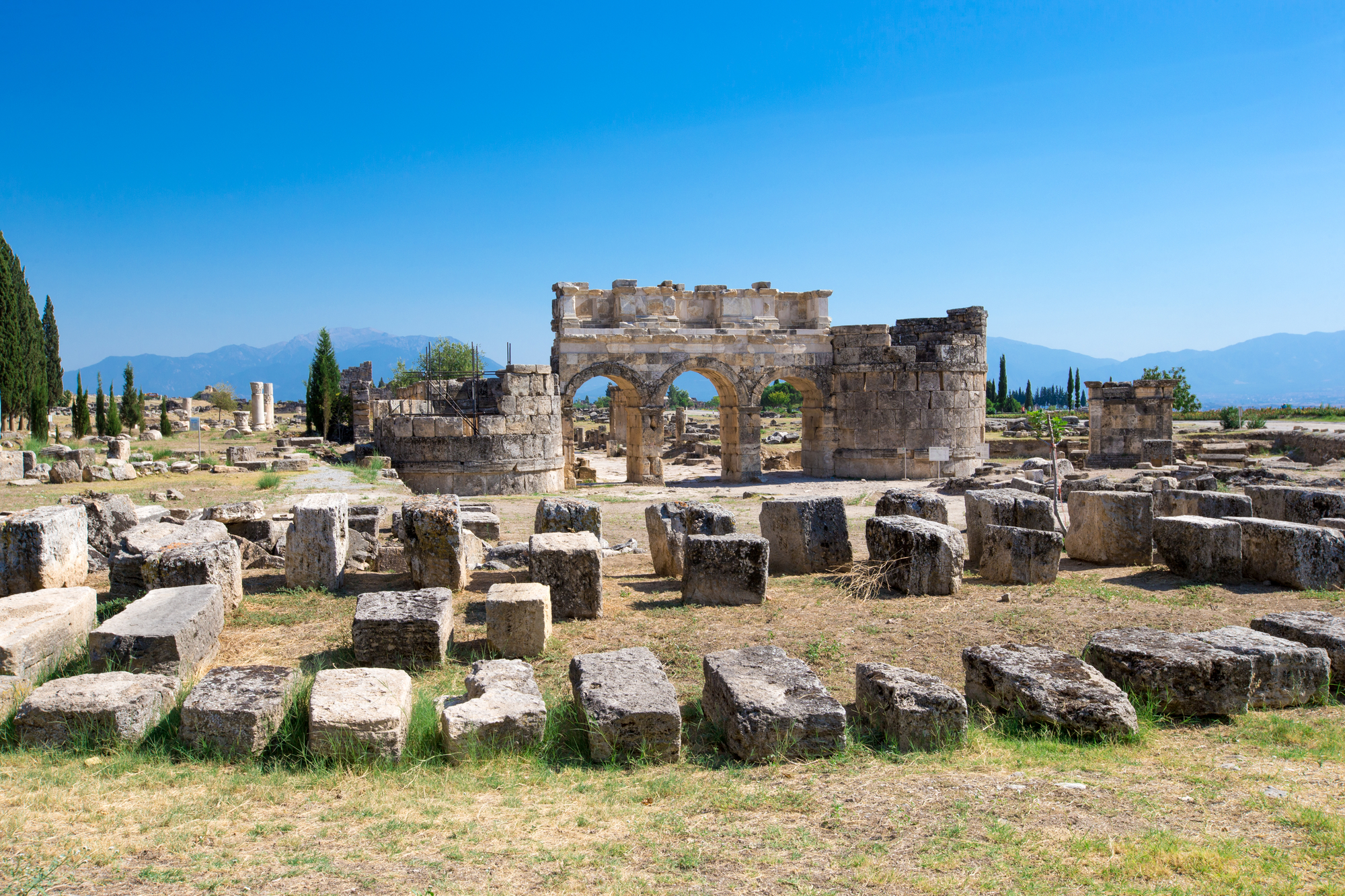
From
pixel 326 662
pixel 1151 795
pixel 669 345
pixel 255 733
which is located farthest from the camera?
pixel 669 345

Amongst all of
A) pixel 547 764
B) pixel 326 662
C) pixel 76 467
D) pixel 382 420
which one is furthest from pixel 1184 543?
pixel 76 467

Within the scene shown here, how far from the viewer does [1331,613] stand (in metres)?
7.96

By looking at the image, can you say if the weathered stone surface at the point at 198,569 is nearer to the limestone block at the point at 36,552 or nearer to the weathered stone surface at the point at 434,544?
the limestone block at the point at 36,552

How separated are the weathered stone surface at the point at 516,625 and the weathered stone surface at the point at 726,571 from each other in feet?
6.12

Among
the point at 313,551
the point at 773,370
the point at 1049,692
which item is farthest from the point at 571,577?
the point at 773,370

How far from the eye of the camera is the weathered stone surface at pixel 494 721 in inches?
189

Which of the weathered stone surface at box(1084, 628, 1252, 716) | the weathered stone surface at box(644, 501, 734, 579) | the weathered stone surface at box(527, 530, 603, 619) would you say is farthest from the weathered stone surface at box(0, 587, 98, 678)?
the weathered stone surface at box(1084, 628, 1252, 716)

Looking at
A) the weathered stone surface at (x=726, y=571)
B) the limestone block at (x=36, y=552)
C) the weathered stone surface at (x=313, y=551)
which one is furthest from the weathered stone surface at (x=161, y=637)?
the weathered stone surface at (x=726, y=571)

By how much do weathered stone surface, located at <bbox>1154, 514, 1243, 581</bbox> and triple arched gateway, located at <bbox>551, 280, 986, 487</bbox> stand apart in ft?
46.4

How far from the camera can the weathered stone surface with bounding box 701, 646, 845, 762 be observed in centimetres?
489

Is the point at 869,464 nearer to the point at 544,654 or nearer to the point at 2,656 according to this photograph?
the point at 544,654

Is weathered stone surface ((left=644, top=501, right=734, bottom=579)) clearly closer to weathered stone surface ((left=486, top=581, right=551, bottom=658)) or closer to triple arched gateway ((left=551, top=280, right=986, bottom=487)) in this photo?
weathered stone surface ((left=486, top=581, right=551, bottom=658))

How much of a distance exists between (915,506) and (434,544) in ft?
18.6

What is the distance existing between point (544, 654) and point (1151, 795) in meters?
4.13
